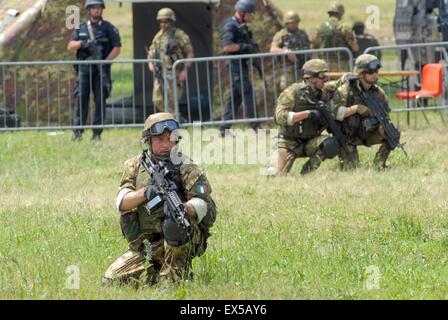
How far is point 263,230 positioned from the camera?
466 inches

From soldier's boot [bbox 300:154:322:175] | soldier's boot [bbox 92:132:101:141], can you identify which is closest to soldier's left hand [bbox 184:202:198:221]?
soldier's boot [bbox 300:154:322:175]

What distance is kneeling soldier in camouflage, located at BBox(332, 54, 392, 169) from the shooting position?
15297 mm

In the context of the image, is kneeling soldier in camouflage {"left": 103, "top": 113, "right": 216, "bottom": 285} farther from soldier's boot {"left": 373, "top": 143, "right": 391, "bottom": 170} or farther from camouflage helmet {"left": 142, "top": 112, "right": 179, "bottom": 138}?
soldier's boot {"left": 373, "top": 143, "right": 391, "bottom": 170}

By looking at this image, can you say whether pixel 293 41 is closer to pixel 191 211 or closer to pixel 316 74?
pixel 316 74

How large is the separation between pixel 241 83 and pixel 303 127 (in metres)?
3.52

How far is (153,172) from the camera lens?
941 cm

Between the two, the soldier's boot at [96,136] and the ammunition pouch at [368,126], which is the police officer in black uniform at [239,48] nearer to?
the soldier's boot at [96,136]

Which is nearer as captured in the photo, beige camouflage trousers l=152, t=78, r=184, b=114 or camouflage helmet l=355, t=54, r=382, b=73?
camouflage helmet l=355, t=54, r=382, b=73

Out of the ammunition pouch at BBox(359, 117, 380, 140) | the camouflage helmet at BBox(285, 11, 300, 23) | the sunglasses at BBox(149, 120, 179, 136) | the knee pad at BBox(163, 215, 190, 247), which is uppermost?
the camouflage helmet at BBox(285, 11, 300, 23)

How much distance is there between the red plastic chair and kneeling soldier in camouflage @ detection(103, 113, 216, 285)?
9.47m

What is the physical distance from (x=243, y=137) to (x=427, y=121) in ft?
9.33

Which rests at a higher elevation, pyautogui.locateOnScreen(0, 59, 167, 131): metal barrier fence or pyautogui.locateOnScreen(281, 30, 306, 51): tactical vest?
pyautogui.locateOnScreen(281, 30, 306, 51): tactical vest
